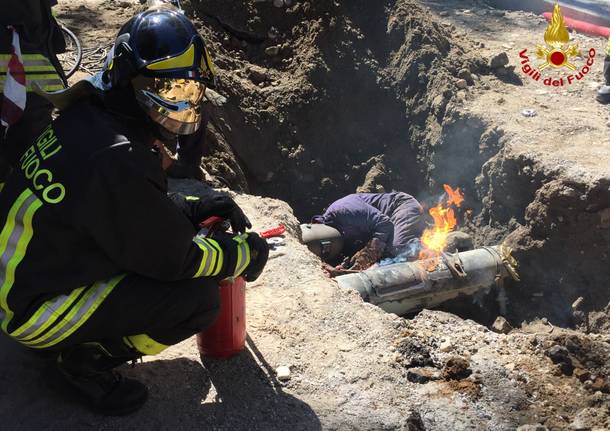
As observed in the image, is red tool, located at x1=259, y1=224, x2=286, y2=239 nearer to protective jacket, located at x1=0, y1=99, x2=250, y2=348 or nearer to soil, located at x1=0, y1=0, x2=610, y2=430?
soil, located at x1=0, y1=0, x2=610, y2=430

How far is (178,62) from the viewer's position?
2781 millimetres

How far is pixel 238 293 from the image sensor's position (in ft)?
11.2

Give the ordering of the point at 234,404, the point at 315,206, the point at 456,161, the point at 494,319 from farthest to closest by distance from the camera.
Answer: the point at 315,206
the point at 456,161
the point at 494,319
the point at 234,404

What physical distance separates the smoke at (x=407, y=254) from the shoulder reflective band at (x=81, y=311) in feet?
13.0

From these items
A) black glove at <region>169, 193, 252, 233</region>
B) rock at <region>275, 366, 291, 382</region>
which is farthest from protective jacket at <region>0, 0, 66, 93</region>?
rock at <region>275, 366, 291, 382</region>

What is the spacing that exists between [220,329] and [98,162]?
4.28 ft

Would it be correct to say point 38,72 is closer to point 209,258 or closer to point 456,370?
point 209,258

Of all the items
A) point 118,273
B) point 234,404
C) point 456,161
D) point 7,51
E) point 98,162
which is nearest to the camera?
point 98,162

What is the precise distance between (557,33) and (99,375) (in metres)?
7.63

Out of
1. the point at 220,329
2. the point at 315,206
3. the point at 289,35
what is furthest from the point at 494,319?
the point at 289,35

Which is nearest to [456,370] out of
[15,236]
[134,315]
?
[134,315]

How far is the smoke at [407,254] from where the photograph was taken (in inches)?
257

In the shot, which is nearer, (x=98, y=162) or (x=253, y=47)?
(x=98, y=162)

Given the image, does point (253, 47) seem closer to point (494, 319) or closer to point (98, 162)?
point (494, 319)
